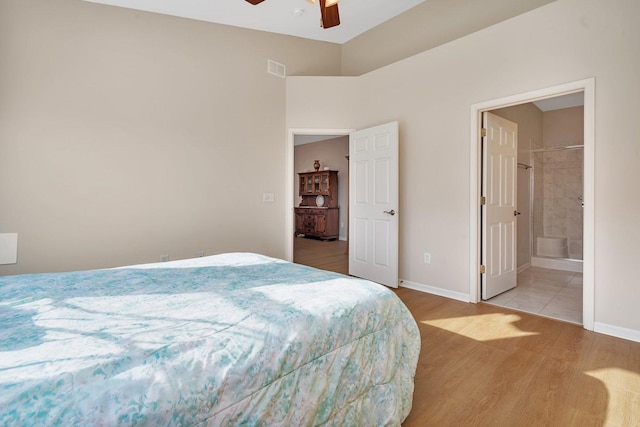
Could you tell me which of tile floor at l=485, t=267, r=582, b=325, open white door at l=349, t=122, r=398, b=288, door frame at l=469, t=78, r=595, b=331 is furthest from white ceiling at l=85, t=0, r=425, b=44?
tile floor at l=485, t=267, r=582, b=325

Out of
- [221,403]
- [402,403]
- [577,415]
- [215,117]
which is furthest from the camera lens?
[215,117]

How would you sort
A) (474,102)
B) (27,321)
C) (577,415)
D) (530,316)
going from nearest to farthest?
(27,321) → (577,415) → (530,316) → (474,102)

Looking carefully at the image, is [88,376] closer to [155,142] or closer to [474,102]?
[155,142]

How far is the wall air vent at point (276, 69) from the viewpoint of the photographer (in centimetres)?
438

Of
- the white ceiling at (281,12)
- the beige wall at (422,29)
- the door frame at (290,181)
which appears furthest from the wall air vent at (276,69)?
the beige wall at (422,29)

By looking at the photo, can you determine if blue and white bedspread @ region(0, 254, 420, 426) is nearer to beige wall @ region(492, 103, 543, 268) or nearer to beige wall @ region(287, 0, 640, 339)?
Answer: beige wall @ region(287, 0, 640, 339)

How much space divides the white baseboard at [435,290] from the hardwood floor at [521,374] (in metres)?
0.47

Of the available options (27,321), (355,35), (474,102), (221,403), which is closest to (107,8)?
(355,35)

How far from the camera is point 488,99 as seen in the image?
3.25 metres

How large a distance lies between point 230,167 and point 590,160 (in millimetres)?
3648

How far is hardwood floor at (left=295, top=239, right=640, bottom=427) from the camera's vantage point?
1623 mm

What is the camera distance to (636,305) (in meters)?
2.46

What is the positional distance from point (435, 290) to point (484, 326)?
970mm

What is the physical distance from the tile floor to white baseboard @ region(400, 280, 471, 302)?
0.26 metres
